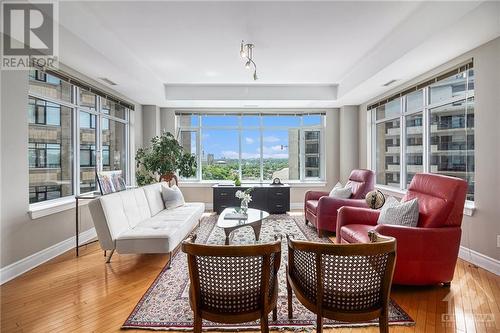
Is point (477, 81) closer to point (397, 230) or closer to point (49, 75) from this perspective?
point (397, 230)

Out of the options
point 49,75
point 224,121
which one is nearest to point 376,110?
point 224,121

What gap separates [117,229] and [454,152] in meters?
4.39

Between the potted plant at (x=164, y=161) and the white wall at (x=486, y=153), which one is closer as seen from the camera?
the white wall at (x=486, y=153)

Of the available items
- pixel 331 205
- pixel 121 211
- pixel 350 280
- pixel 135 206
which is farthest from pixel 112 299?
pixel 331 205

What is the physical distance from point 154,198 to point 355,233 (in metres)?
2.91

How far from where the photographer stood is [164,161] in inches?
205

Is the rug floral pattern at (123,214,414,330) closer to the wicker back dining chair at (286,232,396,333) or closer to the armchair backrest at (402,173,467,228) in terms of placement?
the wicker back dining chair at (286,232,396,333)

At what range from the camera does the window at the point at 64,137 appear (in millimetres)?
3121

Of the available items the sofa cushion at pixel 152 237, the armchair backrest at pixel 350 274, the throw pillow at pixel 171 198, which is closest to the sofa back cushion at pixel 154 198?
the throw pillow at pixel 171 198

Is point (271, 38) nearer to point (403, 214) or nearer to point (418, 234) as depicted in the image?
point (403, 214)

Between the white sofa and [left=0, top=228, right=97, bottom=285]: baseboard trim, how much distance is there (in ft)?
2.36

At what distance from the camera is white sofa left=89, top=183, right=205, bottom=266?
2734 mm

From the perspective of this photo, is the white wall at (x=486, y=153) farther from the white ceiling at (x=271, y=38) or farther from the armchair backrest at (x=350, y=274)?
the armchair backrest at (x=350, y=274)

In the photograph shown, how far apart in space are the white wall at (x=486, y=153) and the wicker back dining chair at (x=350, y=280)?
2305 mm
